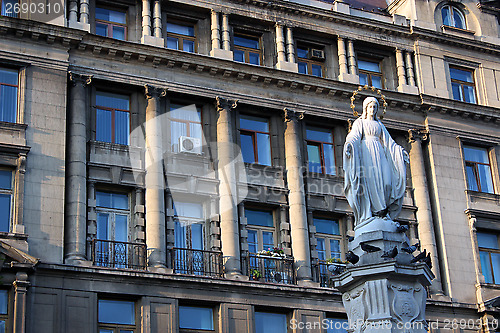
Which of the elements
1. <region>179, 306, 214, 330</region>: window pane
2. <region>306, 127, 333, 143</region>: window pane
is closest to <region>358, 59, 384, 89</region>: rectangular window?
<region>306, 127, 333, 143</region>: window pane

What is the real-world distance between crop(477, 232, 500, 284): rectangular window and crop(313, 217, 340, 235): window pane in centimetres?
642

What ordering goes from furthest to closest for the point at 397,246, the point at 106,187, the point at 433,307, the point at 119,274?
the point at 433,307
the point at 106,187
the point at 119,274
the point at 397,246

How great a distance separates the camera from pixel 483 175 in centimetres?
3891

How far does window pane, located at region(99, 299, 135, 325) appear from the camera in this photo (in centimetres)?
2967

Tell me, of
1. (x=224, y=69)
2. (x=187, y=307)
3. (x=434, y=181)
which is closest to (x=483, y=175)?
(x=434, y=181)

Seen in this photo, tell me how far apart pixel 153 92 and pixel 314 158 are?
728 cm

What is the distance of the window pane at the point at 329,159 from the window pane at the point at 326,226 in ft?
6.83

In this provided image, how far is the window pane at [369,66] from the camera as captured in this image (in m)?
38.9

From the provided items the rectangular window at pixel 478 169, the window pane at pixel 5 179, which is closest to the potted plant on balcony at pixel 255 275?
the window pane at pixel 5 179

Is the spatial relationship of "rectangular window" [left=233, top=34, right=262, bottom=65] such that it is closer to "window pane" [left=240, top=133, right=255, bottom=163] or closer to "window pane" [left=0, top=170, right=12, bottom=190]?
"window pane" [left=240, top=133, right=255, bottom=163]

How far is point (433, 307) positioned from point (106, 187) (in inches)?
529

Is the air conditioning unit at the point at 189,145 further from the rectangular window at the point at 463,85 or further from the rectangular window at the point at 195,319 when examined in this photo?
the rectangular window at the point at 463,85

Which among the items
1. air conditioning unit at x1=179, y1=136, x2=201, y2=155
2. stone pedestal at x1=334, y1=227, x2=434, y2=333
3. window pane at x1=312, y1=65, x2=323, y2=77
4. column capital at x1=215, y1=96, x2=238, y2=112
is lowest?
stone pedestal at x1=334, y1=227, x2=434, y2=333

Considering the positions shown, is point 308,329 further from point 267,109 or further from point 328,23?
point 328,23
